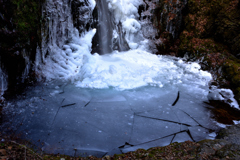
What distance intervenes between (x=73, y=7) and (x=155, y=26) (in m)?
4.86

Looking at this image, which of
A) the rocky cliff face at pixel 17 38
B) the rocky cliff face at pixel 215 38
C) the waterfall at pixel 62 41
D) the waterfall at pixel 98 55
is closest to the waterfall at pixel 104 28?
the waterfall at pixel 98 55

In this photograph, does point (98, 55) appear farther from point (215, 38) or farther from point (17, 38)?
point (215, 38)

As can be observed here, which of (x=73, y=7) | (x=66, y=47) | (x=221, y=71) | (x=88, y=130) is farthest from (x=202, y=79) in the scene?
(x=73, y=7)

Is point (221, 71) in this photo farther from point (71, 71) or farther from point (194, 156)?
point (71, 71)

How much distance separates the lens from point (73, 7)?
6.66 m

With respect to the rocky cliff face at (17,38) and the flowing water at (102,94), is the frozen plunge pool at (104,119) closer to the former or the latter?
the flowing water at (102,94)

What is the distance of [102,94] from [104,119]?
125 cm

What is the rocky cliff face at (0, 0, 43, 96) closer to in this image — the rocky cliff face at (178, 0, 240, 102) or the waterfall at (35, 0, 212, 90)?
the waterfall at (35, 0, 212, 90)

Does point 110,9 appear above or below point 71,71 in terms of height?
above

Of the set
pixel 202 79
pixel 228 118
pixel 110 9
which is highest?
pixel 110 9

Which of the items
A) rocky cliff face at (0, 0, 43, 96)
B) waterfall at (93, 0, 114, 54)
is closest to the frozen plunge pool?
rocky cliff face at (0, 0, 43, 96)

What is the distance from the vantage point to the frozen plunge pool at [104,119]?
126 inches

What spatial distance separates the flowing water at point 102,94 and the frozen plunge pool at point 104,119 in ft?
0.06

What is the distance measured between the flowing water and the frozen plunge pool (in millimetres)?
18
